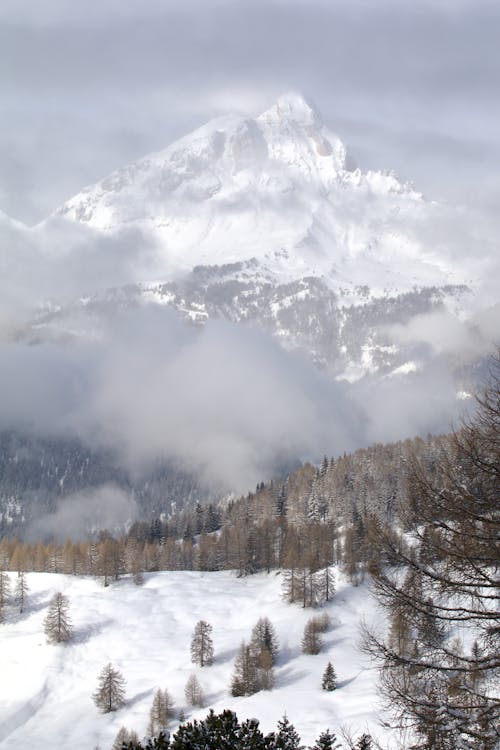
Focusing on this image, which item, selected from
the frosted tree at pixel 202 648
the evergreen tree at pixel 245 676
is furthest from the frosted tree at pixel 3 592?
the evergreen tree at pixel 245 676

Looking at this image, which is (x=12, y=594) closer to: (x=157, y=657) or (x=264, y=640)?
(x=157, y=657)

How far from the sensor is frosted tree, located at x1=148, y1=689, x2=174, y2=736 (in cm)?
6156

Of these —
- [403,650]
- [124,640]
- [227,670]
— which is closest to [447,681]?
[403,650]

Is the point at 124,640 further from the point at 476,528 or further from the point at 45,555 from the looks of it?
the point at 476,528

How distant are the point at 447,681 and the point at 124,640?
88558 millimetres

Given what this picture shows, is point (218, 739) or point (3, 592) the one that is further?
point (3, 592)

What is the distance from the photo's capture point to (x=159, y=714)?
203 feet

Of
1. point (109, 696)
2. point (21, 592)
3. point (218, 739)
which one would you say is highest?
point (218, 739)

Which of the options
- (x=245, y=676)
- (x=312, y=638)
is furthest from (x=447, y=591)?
(x=312, y=638)

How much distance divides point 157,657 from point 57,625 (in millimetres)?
16135

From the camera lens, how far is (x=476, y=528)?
424 inches

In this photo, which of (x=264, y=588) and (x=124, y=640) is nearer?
(x=124, y=640)

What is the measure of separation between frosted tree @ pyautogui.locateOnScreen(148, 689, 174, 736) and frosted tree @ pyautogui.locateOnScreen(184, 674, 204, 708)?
256 cm

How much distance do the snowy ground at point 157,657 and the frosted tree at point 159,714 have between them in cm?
257
